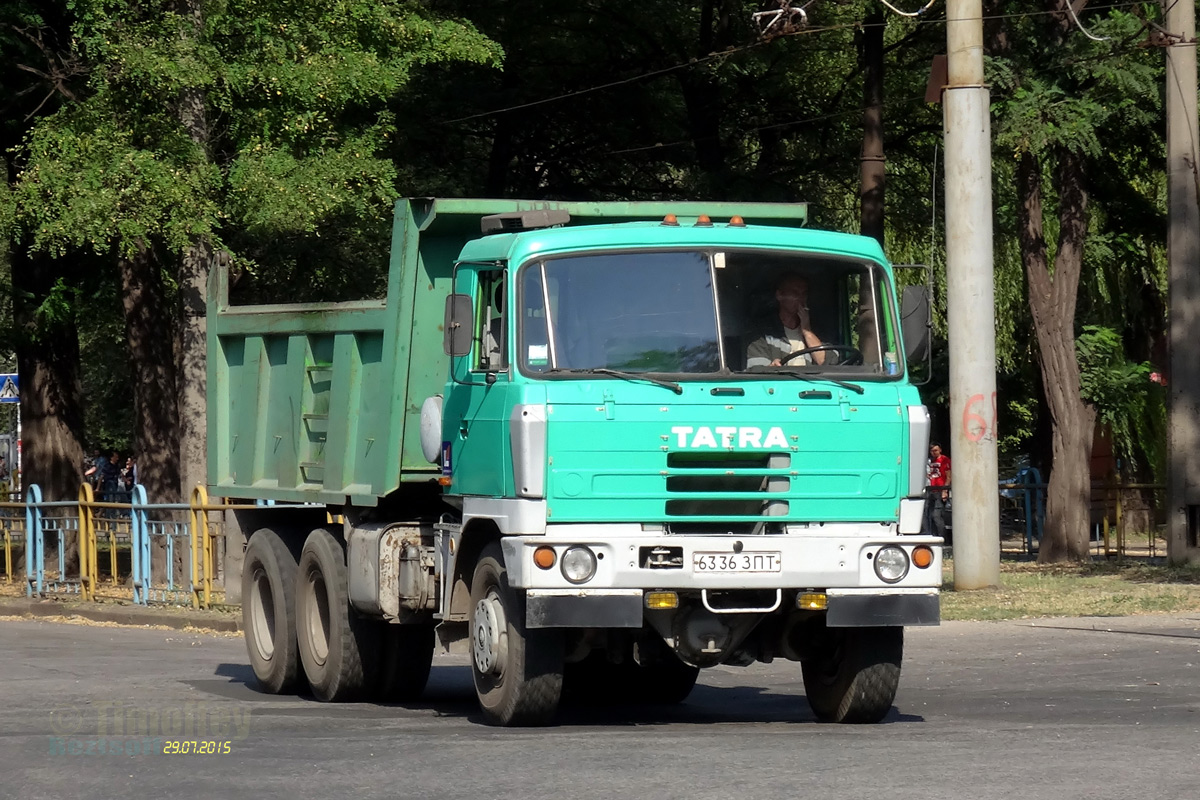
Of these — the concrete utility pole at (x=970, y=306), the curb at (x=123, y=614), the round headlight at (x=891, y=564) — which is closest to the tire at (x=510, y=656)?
the round headlight at (x=891, y=564)

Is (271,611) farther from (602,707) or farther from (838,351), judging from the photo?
(838,351)

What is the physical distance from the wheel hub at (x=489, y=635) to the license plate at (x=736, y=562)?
1.07 metres

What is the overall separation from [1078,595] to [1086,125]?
6.06 m

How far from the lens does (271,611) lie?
43.2 feet

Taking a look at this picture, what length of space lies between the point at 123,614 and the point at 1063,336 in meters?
11.7

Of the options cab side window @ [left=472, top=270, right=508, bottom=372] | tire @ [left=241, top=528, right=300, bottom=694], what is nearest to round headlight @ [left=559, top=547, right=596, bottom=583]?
cab side window @ [left=472, top=270, right=508, bottom=372]

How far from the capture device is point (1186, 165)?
21609 millimetres

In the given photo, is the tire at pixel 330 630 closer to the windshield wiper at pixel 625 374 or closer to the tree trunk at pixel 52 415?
the windshield wiper at pixel 625 374

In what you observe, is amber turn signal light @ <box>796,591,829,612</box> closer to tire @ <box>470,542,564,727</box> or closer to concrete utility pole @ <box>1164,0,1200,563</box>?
tire @ <box>470,542,564,727</box>

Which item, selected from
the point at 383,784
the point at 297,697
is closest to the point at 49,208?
the point at 297,697

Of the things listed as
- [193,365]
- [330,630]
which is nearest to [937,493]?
[193,365]

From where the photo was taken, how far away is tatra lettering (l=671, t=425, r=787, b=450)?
31.4 feet

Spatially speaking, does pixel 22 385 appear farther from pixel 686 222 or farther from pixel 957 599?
pixel 686 222

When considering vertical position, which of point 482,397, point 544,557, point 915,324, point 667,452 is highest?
Result: point 915,324
